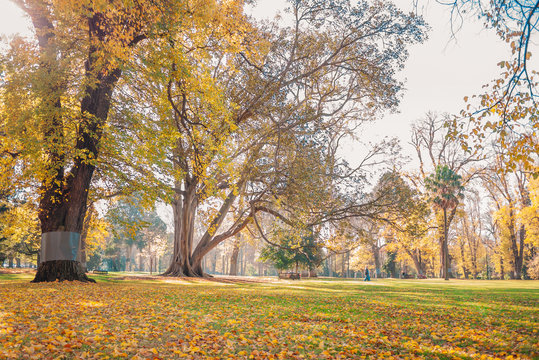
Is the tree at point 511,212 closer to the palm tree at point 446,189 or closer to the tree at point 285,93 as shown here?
the palm tree at point 446,189

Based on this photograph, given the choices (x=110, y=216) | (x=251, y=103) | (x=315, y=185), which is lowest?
(x=110, y=216)

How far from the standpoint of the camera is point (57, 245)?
1302 cm

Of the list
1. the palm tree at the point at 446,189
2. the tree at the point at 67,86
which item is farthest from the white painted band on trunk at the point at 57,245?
the palm tree at the point at 446,189

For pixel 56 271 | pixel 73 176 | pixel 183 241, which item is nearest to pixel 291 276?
pixel 183 241

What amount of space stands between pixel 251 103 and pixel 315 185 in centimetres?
485

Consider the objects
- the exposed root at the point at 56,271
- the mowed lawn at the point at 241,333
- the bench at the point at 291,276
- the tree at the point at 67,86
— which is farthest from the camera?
the bench at the point at 291,276

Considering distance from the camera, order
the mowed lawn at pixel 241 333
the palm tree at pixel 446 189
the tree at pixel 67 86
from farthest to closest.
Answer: the palm tree at pixel 446 189
the tree at pixel 67 86
the mowed lawn at pixel 241 333

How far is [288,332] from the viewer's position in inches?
229

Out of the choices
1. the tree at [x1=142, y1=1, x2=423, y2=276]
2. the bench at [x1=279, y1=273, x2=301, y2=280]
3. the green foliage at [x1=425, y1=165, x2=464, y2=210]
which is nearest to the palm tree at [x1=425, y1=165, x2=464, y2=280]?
the green foliage at [x1=425, y1=165, x2=464, y2=210]

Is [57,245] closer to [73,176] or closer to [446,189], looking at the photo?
[73,176]

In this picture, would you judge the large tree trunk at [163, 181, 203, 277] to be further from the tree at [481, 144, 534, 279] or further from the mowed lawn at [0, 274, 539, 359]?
the tree at [481, 144, 534, 279]

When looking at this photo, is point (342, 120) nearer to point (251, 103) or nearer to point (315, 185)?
point (315, 185)

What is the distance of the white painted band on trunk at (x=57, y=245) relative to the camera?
12984mm

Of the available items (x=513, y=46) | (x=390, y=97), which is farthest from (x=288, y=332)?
(x=390, y=97)
